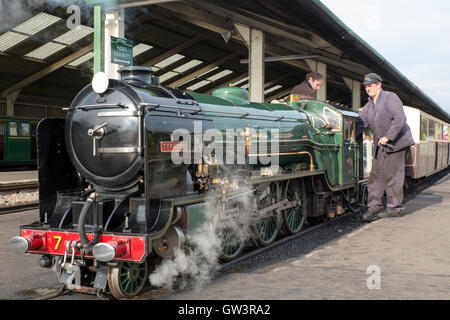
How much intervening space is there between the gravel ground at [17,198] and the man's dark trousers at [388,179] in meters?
7.53

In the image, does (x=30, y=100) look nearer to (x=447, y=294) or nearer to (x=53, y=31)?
(x=53, y=31)

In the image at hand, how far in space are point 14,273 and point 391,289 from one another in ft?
12.8

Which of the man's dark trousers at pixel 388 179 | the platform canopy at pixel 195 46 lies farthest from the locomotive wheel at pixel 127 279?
the platform canopy at pixel 195 46

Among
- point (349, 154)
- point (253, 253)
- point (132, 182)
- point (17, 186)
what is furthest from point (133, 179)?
point (17, 186)

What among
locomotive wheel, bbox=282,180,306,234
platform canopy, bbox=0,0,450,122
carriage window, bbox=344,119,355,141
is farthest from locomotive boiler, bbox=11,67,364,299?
platform canopy, bbox=0,0,450,122

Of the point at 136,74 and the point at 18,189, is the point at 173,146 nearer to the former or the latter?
the point at 136,74

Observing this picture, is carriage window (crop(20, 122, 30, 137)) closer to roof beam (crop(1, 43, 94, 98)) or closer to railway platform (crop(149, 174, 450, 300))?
roof beam (crop(1, 43, 94, 98))

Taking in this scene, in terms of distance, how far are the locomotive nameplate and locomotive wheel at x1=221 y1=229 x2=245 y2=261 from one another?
51.4 inches

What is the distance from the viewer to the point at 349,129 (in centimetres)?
873

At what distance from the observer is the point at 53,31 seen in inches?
715

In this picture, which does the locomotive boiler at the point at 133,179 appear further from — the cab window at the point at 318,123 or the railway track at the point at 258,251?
the cab window at the point at 318,123

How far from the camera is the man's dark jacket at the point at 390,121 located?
732 cm

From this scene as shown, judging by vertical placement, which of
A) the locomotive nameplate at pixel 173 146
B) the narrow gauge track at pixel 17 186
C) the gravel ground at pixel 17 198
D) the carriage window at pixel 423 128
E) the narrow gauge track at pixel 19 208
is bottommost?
the narrow gauge track at pixel 19 208

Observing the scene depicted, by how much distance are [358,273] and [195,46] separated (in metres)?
20.0
